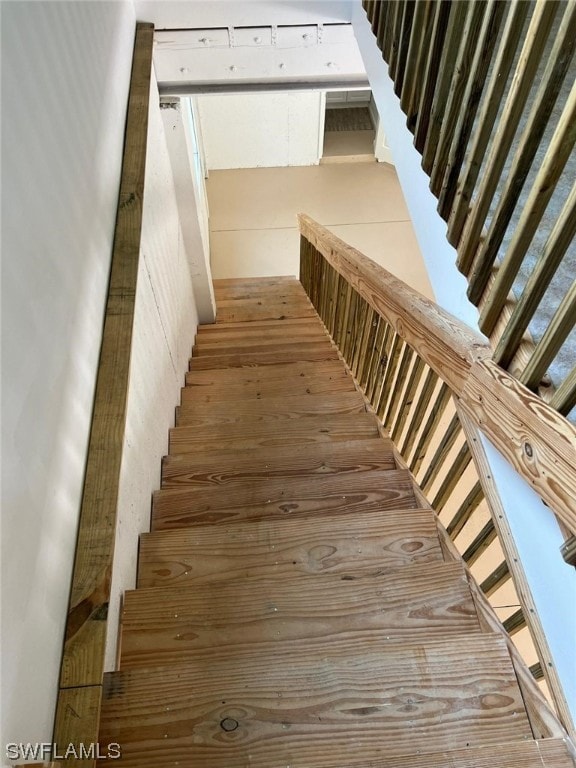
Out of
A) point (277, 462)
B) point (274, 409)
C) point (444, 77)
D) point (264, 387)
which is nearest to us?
point (444, 77)

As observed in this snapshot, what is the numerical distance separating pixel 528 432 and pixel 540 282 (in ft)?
0.95

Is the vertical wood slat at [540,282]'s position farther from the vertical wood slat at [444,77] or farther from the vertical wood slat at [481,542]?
the vertical wood slat at [444,77]

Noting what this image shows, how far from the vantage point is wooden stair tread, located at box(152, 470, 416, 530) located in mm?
1843

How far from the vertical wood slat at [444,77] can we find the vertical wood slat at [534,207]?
0.67 metres

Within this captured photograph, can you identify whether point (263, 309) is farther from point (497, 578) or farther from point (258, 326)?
point (497, 578)

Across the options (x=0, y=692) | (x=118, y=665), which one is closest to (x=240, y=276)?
(x=118, y=665)

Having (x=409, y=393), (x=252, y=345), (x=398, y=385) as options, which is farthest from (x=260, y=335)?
(x=409, y=393)

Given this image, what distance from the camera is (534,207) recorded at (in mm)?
1018

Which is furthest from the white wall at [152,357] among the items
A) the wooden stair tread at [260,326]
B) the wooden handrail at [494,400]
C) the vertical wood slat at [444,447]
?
the vertical wood slat at [444,447]

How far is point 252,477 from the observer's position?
1994 millimetres

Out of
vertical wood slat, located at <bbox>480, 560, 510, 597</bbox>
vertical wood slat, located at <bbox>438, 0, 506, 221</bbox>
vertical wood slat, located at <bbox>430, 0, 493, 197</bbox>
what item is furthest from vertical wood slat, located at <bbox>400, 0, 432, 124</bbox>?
vertical wood slat, located at <bbox>480, 560, 510, 597</bbox>

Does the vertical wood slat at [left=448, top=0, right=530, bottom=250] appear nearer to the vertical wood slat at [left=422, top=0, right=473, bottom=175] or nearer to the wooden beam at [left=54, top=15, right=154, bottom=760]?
the vertical wood slat at [left=422, top=0, right=473, bottom=175]

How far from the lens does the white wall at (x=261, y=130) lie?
619 centimetres

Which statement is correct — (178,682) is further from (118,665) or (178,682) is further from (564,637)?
(564,637)
